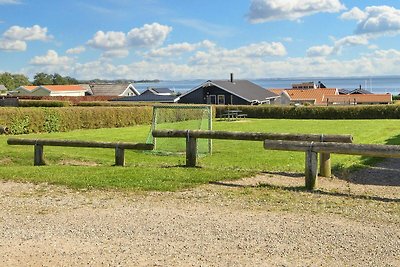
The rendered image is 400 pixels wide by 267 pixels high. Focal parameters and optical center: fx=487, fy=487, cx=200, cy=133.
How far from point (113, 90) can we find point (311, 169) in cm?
8215

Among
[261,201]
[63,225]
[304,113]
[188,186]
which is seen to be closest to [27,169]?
[188,186]

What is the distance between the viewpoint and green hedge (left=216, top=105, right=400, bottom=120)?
1612 inches

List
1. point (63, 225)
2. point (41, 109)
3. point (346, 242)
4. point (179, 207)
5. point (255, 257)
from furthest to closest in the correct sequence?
point (41, 109)
point (179, 207)
point (63, 225)
point (346, 242)
point (255, 257)

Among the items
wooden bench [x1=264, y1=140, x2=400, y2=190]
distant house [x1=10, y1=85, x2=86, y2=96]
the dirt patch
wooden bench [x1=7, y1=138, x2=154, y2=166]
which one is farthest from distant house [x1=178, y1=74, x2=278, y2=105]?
wooden bench [x1=264, y1=140, x2=400, y2=190]

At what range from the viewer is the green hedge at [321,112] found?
4094 centimetres

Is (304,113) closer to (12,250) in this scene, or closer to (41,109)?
(41,109)

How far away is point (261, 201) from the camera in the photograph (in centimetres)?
692

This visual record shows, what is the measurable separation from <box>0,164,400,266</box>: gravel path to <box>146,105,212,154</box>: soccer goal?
6775 mm

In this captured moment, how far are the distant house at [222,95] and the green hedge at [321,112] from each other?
1151cm

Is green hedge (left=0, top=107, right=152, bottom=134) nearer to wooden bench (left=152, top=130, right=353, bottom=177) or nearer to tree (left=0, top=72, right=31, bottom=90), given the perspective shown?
wooden bench (left=152, top=130, right=353, bottom=177)

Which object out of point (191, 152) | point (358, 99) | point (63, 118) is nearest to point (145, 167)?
point (191, 152)

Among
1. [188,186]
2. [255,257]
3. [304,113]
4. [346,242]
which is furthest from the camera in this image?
[304,113]

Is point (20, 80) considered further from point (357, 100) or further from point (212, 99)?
point (212, 99)

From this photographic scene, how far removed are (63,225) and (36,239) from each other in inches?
22.2
